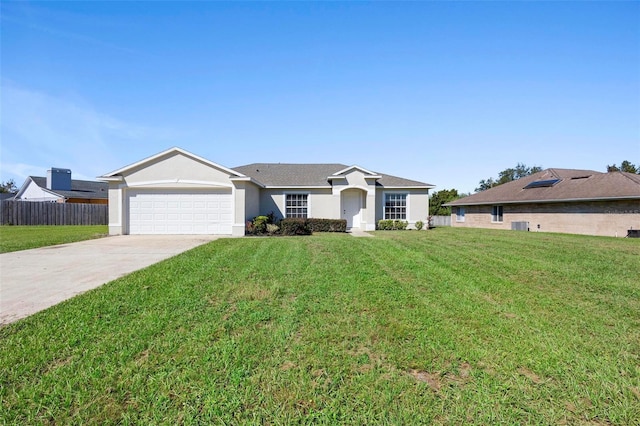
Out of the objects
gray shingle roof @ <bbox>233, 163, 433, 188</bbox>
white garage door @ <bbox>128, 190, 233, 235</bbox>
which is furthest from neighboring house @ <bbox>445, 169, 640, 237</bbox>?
white garage door @ <bbox>128, 190, 233, 235</bbox>

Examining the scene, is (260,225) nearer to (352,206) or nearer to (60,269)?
(352,206)

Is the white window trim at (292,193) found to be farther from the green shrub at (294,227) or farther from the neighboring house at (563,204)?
the neighboring house at (563,204)

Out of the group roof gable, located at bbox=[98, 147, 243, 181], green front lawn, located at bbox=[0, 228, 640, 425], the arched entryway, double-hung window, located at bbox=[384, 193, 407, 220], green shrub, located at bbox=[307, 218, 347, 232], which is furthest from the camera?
double-hung window, located at bbox=[384, 193, 407, 220]

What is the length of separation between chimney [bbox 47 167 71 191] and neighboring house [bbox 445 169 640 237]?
39.3m

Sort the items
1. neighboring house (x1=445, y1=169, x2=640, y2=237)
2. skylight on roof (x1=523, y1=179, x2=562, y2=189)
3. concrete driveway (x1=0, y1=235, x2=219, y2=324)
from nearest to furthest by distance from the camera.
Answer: concrete driveway (x1=0, y1=235, x2=219, y2=324) < neighboring house (x1=445, y1=169, x2=640, y2=237) < skylight on roof (x1=523, y1=179, x2=562, y2=189)

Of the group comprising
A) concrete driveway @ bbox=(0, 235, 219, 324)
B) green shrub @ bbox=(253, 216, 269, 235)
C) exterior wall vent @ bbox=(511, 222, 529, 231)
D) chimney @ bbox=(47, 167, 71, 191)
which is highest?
chimney @ bbox=(47, 167, 71, 191)

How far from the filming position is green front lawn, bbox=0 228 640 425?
2350mm

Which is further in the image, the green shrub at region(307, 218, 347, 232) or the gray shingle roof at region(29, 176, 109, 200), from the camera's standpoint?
the gray shingle roof at region(29, 176, 109, 200)

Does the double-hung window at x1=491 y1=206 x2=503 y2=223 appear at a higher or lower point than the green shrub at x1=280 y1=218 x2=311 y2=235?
higher

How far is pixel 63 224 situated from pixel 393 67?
25630mm

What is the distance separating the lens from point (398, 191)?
770 inches

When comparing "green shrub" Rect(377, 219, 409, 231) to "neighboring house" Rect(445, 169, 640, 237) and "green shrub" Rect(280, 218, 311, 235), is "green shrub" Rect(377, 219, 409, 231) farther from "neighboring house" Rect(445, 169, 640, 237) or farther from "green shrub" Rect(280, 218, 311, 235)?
"neighboring house" Rect(445, 169, 640, 237)

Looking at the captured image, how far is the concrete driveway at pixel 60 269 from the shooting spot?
475 centimetres

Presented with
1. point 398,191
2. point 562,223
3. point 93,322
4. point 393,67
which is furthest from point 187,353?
point 562,223
